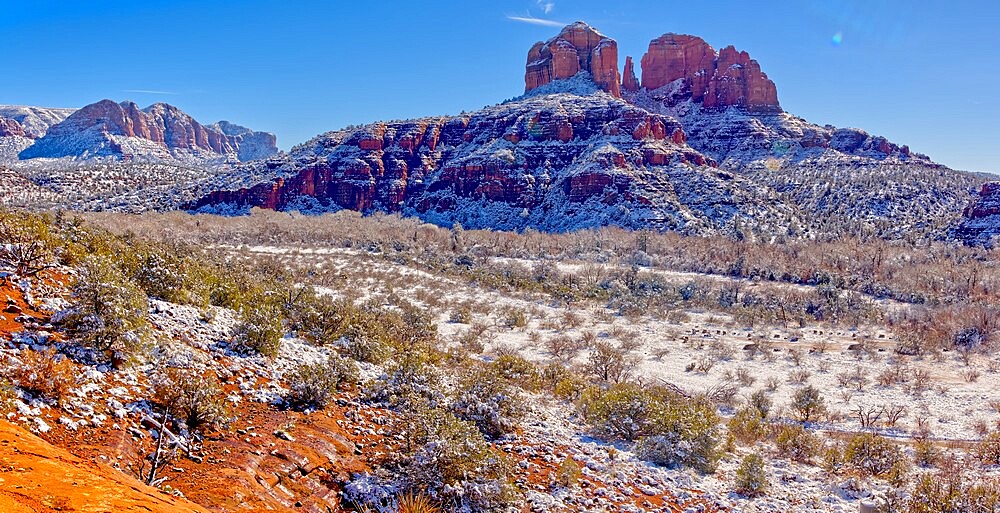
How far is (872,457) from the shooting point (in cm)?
803

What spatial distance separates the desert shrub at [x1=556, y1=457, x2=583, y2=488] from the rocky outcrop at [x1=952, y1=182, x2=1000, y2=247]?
5839cm

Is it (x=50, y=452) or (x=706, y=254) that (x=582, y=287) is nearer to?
(x=706, y=254)

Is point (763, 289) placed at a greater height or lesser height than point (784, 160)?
lesser

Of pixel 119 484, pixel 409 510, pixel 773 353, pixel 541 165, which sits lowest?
pixel 773 353

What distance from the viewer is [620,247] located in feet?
159

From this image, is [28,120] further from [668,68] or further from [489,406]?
[489,406]

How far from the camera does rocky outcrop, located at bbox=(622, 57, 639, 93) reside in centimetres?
11669

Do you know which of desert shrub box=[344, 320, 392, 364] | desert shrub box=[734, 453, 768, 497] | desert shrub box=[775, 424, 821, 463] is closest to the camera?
desert shrub box=[734, 453, 768, 497]

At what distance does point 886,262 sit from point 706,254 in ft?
44.0

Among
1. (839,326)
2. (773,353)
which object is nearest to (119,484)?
(773,353)

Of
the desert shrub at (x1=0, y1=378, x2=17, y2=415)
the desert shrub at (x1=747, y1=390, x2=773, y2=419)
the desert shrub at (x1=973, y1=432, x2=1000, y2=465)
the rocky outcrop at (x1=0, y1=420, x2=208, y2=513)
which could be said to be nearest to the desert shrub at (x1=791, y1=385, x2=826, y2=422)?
the desert shrub at (x1=747, y1=390, x2=773, y2=419)

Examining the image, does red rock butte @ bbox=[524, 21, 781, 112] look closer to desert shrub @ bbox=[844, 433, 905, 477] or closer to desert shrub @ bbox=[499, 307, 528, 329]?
desert shrub @ bbox=[499, 307, 528, 329]

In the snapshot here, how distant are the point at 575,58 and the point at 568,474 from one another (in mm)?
112637

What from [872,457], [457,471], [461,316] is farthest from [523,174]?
[457,471]
